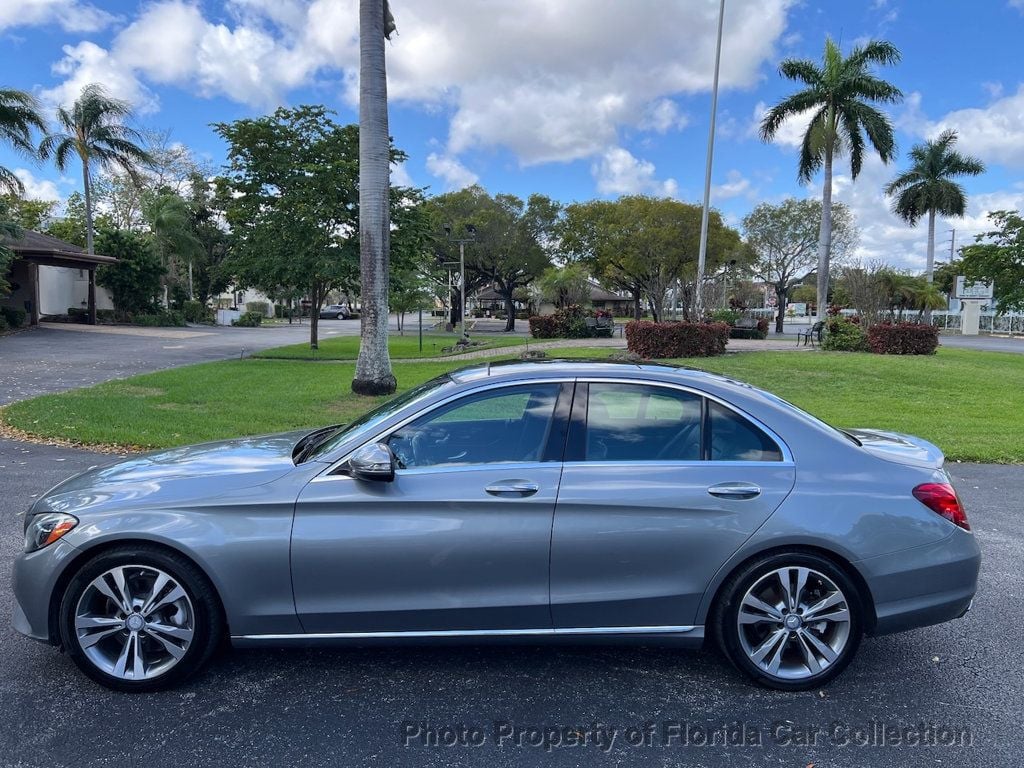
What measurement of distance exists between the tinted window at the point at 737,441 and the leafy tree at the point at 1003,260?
4530 cm

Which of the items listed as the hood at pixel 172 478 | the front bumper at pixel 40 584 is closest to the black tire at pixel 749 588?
the hood at pixel 172 478

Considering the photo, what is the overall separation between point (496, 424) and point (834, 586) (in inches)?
69.4

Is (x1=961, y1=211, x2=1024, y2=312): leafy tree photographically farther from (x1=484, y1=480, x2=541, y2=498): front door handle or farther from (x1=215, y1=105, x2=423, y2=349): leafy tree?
(x1=484, y1=480, x2=541, y2=498): front door handle

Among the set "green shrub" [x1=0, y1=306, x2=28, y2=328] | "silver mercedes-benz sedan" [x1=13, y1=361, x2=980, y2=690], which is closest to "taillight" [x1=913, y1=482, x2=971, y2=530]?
"silver mercedes-benz sedan" [x1=13, y1=361, x2=980, y2=690]

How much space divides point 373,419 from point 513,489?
0.90 m

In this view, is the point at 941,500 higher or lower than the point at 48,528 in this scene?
higher

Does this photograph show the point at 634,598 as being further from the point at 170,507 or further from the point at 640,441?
the point at 170,507

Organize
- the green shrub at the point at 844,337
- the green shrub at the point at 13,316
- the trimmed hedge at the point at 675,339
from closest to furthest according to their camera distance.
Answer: the trimmed hedge at the point at 675,339
the green shrub at the point at 844,337
the green shrub at the point at 13,316

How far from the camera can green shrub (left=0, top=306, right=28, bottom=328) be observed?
2826 centimetres

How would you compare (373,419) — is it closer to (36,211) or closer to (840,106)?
(840,106)

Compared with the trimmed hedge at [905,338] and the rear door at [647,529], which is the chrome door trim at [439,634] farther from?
the trimmed hedge at [905,338]

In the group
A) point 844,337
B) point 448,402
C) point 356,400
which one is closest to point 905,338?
point 844,337

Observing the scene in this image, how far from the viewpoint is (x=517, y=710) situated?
A: 10.0 feet

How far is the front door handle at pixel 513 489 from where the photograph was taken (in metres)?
3.12
